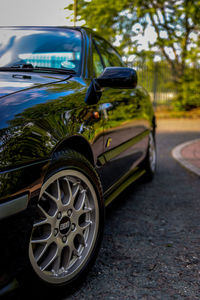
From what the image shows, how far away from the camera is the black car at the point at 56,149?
1677mm

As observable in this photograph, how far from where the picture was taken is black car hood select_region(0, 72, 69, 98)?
6.52ft

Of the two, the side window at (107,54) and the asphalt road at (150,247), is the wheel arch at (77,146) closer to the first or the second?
the asphalt road at (150,247)

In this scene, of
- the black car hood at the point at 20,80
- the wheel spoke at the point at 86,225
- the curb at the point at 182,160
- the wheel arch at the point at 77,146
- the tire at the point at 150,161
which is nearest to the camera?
the black car hood at the point at 20,80

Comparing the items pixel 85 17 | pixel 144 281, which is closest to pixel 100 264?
pixel 144 281

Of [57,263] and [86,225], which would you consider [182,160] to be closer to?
[86,225]

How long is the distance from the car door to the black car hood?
528 mm

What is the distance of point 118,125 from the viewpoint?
126 inches

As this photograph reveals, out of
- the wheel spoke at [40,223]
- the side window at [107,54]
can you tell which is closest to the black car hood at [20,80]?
Result: the wheel spoke at [40,223]

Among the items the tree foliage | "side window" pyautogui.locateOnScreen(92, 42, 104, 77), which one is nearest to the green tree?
the tree foliage

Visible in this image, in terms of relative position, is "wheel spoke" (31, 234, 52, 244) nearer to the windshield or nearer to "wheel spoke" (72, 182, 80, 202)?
"wheel spoke" (72, 182, 80, 202)

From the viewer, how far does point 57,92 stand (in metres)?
2.22

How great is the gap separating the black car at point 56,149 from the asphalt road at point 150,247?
8.3 inches

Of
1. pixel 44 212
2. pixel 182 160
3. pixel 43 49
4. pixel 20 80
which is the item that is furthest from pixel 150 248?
pixel 182 160

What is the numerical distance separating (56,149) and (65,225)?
451 mm
